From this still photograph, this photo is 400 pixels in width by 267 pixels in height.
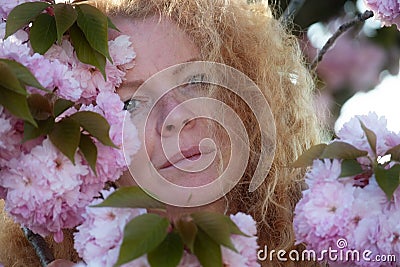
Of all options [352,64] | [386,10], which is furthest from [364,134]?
[352,64]

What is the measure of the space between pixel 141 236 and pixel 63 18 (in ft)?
1.49

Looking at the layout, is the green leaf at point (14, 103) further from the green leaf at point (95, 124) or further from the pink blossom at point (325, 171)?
the pink blossom at point (325, 171)

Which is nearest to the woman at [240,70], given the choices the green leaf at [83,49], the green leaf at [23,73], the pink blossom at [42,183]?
the green leaf at [83,49]

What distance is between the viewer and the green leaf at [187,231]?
93cm

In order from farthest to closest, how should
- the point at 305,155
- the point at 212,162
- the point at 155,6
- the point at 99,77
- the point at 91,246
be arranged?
the point at 155,6
the point at 212,162
the point at 99,77
the point at 305,155
the point at 91,246

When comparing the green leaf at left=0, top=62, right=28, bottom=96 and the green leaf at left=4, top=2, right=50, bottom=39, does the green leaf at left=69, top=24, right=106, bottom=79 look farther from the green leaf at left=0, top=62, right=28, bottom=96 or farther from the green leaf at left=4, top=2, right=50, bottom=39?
the green leaf at left=0, top=62, right=28, bottom=96

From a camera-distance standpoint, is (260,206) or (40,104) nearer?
(40,104)

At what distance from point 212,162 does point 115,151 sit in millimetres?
342

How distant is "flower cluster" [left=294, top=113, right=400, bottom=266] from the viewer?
1079 millimetres

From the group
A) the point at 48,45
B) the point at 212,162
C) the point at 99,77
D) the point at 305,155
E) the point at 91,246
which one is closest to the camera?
the point at 91,246

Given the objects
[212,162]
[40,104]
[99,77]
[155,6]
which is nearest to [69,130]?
[40,104]

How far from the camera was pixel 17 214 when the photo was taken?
117 centimetres

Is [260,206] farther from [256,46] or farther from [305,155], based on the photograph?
[305,155]

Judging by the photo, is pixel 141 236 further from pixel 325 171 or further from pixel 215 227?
pixel 325 171
